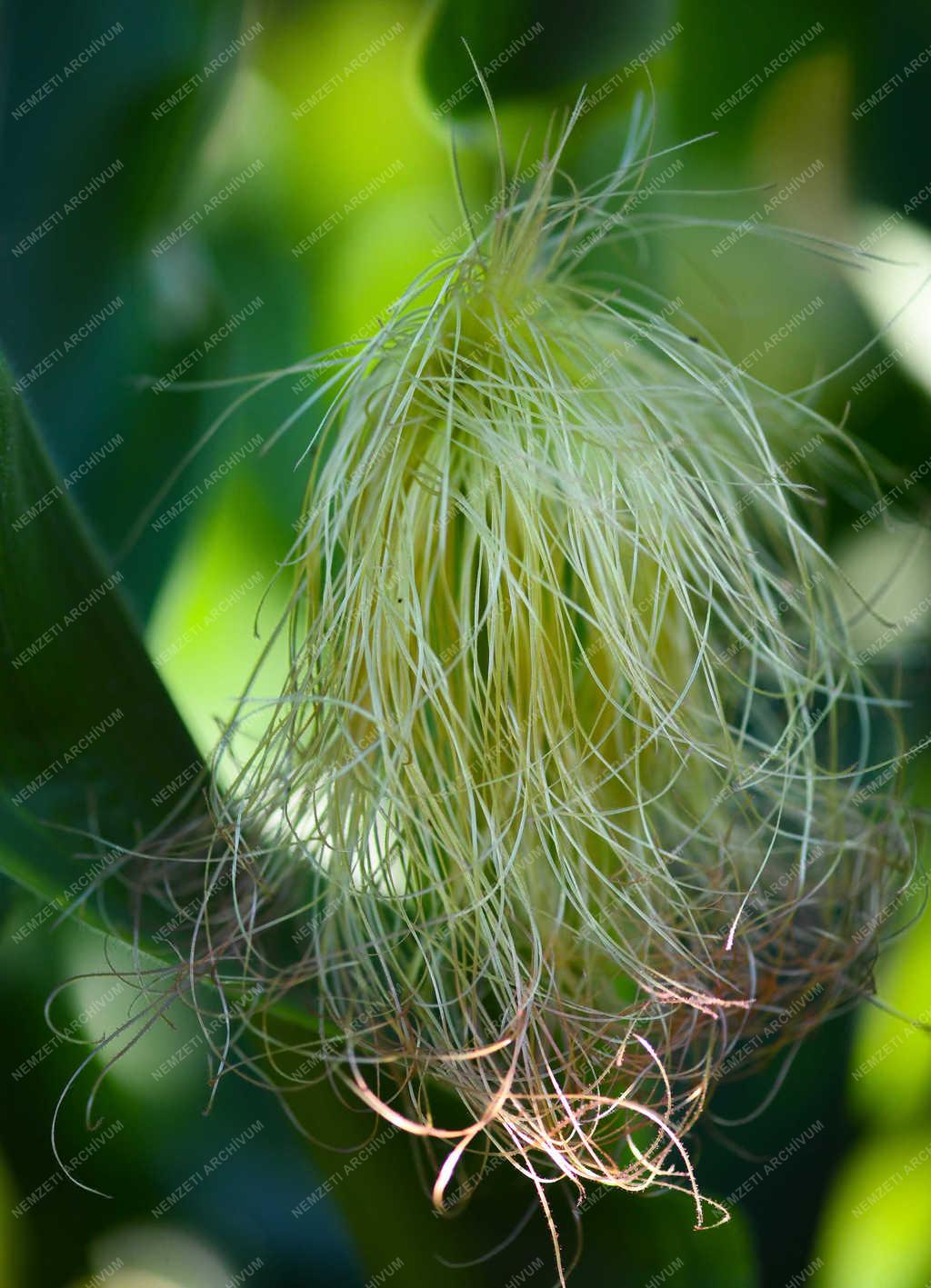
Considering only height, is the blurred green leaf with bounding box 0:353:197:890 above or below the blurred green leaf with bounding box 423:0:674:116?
below

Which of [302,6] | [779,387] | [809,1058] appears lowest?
[809,1058]

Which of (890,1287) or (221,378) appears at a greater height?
(221,378)

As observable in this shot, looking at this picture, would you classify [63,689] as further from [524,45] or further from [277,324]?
[524,45]

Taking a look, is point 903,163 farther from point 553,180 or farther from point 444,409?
point 444,409

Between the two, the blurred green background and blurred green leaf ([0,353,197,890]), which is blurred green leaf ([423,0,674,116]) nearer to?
the blurred green background

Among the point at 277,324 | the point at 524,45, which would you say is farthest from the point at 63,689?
the point at 524,45

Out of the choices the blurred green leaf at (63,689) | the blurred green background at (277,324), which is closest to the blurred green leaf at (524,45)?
the blurred green background at (277,324)

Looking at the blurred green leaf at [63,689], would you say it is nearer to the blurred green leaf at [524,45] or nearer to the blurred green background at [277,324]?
the blurred green background at [277,324]

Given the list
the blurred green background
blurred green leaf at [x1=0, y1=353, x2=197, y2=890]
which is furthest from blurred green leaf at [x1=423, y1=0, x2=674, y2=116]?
blurred green leaf at [x1=0, y1=353, x2=197, y2=890]

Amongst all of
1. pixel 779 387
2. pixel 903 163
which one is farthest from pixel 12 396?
pixel 903 163
